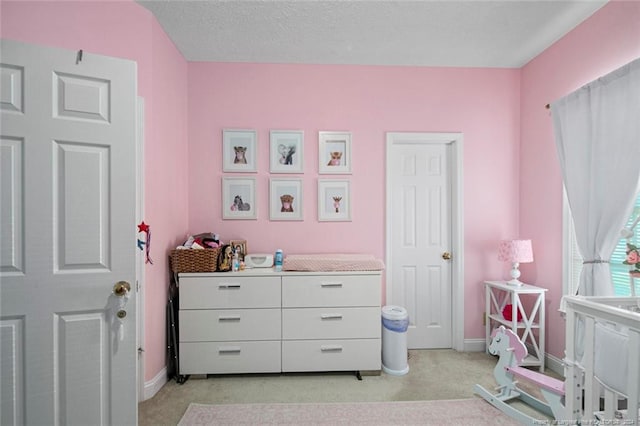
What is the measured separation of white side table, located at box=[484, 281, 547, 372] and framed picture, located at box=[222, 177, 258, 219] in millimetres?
2398

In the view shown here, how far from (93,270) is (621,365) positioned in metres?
2.44

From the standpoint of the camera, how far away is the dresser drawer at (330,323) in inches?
93.7

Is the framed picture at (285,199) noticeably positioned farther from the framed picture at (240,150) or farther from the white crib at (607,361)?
the white crib at (607,361)

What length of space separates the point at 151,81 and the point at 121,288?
157 centimetres

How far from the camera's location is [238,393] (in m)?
2.21

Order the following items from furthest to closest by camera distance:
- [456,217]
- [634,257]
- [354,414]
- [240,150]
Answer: [456,217] < [240,150] < [354,414] < [634,257]

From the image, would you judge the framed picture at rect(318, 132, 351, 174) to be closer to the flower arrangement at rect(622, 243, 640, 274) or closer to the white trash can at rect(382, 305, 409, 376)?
the white trash can at rect(382, 305, 409, 376)

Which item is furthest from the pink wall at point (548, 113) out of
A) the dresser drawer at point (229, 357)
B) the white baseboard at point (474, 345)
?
the dresser drawer at point (229, 357)

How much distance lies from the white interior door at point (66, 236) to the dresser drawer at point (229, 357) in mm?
930

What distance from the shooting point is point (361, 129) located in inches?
114

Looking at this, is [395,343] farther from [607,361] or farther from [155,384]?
[155,384]

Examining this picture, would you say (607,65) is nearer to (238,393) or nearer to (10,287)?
(238,393)

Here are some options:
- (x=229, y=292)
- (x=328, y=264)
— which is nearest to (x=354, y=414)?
(x=328, y=264)

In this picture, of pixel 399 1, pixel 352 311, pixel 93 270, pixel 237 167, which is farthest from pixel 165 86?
pixel 352 311
